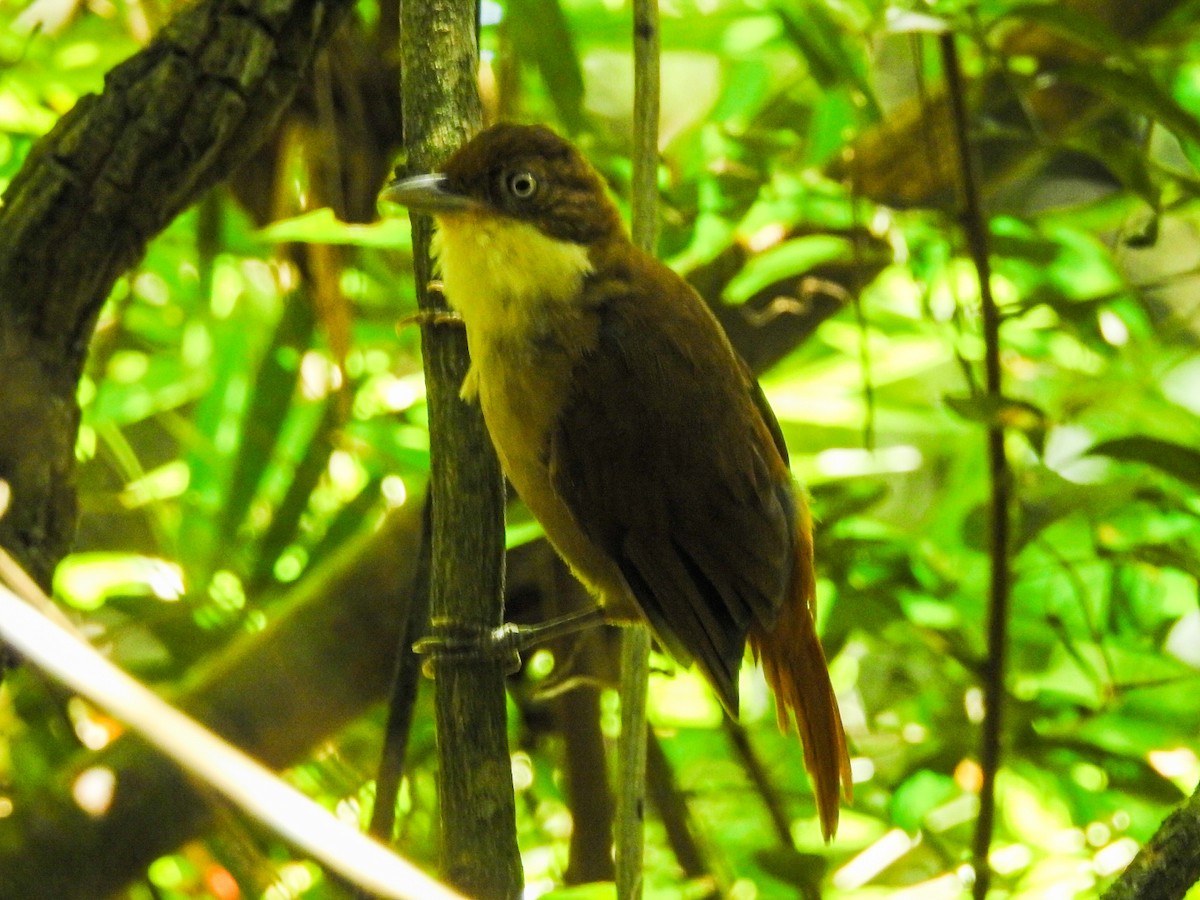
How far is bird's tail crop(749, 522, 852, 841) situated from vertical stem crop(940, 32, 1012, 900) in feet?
0.85

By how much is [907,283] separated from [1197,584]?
103cm

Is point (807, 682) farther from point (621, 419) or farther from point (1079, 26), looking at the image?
point (1079, 26)

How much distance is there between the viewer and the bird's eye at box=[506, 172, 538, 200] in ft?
5.74

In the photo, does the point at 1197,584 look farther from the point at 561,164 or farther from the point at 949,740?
the point at 561,164

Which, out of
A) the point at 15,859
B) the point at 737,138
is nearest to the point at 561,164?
the point at 737,138

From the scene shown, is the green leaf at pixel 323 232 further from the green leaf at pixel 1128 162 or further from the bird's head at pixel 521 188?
the green leaf at pixel 1128 162

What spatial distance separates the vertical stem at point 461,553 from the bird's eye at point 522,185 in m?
0.14

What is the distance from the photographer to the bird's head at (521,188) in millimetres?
1597

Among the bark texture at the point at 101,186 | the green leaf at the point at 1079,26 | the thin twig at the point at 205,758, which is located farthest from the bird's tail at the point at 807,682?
the thin twig at the point at 205,758

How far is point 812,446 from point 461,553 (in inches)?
50.0

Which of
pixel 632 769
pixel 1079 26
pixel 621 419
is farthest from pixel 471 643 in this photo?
pixel 1079 26

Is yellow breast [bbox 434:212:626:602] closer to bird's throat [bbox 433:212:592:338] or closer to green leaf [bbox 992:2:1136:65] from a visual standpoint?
bird's throat [bbox 433:212:592:338]

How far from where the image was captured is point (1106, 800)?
7.41 ft

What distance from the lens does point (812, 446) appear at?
101 inches
